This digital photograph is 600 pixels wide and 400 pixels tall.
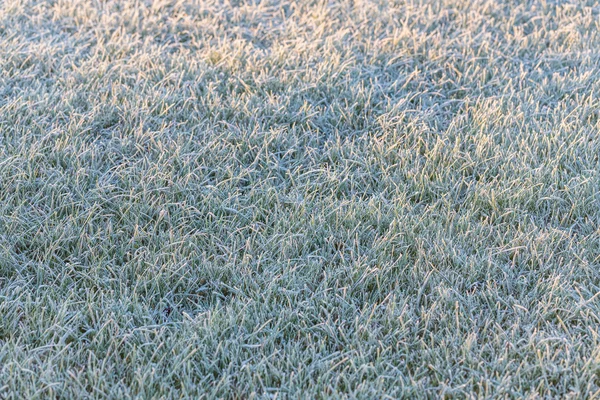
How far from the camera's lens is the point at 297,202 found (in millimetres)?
2961

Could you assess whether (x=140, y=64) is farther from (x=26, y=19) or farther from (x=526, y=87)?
(x=526, y=87)

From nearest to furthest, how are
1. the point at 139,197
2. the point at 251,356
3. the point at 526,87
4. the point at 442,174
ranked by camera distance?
1. the point at 251,356
2. the point at 139,197
3. the point at 442,174
4. the point at 526,87

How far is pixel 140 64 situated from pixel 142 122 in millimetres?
660

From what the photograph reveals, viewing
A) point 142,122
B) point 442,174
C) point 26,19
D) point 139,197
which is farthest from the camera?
point 26,19

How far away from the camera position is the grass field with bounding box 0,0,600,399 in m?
2.25

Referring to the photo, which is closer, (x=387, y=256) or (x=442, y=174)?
(x=387, y=256)

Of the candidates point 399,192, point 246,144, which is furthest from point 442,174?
point 246,144

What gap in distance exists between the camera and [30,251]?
273 centimetres

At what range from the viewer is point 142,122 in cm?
343

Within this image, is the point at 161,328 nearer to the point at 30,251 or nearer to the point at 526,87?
the point at 30,251

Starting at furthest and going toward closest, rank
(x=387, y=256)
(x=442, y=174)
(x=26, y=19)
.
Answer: (x=26, y=19)
(x=442, y=174)
(x=387, y=256)

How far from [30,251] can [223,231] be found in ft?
2.55

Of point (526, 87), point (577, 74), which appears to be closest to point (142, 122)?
point (526, 87)

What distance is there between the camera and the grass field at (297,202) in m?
2.25
